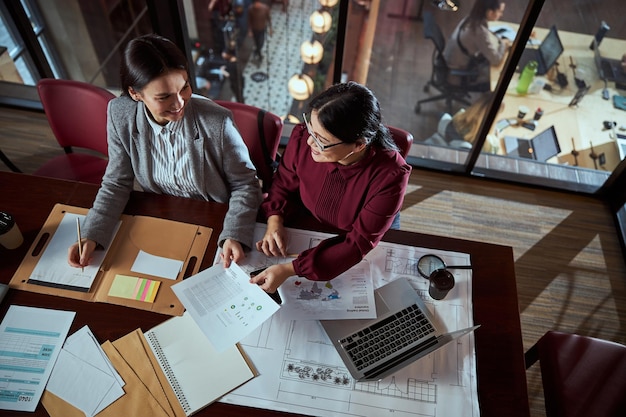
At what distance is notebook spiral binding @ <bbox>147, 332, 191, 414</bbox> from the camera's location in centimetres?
127

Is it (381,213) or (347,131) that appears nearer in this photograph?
(347,131)

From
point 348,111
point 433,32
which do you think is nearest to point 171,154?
point 348,111

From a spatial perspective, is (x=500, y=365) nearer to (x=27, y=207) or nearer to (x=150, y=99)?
(x=150, y=99)

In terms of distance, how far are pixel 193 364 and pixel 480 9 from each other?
2196 millimetres

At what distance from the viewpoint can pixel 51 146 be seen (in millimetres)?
2957

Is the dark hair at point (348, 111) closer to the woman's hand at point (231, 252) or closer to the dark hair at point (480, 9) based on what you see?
the woman's hand at point (231, 252)

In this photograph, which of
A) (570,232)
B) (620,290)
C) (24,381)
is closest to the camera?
(24,381)

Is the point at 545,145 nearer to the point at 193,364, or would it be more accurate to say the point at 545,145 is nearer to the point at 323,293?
the point at 323,293

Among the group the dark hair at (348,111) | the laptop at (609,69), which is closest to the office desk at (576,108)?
the laptop at (609,69)

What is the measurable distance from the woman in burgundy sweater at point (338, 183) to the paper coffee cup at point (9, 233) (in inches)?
29.5

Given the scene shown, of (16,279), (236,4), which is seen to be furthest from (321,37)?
(16,279)

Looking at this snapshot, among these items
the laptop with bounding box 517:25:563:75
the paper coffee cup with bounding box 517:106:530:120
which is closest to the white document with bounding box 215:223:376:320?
the laptop with bounding box 517:25:563:75

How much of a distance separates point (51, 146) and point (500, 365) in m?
2.82

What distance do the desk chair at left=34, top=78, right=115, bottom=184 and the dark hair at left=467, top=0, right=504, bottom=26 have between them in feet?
6.00
